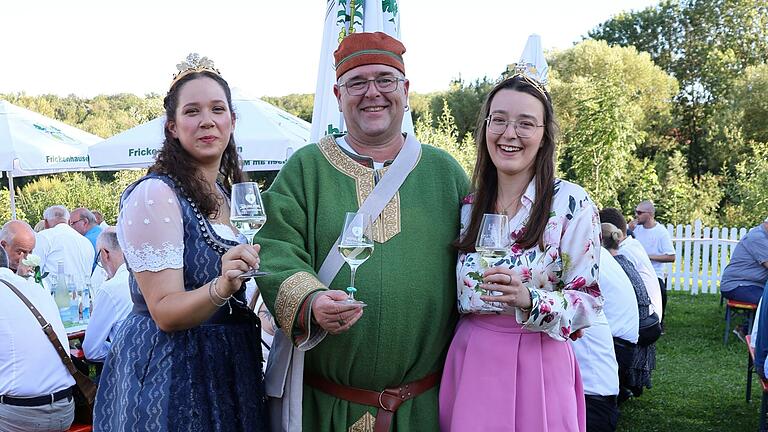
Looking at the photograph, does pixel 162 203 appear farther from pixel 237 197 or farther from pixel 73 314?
pixel 73 314

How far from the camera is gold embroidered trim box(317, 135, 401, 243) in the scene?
265cm

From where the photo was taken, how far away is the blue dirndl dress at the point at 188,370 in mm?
2432

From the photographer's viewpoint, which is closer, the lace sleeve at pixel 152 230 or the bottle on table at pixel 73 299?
the lace sleeve at pixel 152 230

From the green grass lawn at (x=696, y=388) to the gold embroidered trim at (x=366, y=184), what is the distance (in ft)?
15.8

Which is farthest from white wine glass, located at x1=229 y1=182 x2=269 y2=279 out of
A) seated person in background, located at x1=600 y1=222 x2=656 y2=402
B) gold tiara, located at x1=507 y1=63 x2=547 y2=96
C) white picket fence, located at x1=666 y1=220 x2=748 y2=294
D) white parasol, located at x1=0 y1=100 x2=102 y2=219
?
white picket fence, located at x1=666 y1=220 x2=748 y2=294

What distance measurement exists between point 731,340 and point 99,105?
100ft

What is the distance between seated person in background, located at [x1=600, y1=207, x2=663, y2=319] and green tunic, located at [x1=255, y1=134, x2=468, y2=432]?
4298mm

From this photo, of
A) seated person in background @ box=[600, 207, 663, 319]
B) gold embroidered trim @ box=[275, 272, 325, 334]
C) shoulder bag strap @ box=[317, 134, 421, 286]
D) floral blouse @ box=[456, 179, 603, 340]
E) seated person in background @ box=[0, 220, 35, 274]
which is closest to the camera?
gold embroidered trim @ box=[275, 272, 325, 334]

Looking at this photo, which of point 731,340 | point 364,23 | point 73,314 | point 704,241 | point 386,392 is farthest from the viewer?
point 704,241

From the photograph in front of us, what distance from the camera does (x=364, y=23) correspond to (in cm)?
417

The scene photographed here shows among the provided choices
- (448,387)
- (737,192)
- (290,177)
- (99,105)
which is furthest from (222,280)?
(99,105)

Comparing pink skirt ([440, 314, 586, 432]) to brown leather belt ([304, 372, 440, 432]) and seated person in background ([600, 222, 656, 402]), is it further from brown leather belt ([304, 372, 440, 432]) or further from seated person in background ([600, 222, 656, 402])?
seated person in background ([600, 222, 656, 402])

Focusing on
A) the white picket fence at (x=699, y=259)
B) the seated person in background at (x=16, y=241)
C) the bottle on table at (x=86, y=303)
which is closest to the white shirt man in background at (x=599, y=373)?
the bottle on table at (x=86, y=303)

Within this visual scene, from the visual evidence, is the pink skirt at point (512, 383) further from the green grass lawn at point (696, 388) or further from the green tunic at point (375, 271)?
the green grass lawn at point (696, 388)
